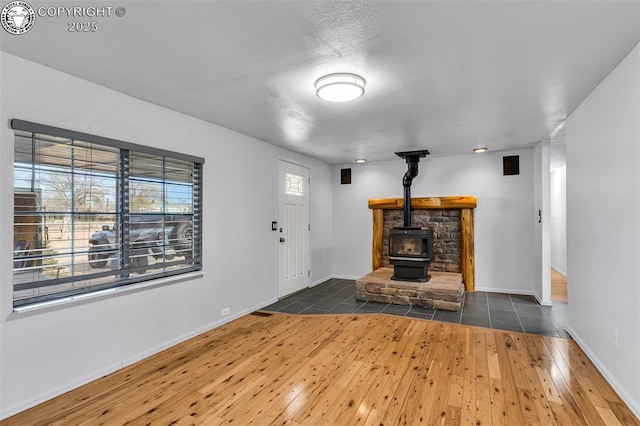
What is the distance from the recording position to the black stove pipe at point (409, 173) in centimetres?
519

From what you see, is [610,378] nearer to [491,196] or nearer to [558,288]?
[491,196]

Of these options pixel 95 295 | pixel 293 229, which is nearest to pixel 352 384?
pixel 95 295

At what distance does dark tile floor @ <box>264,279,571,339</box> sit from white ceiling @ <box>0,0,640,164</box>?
230 centimetres

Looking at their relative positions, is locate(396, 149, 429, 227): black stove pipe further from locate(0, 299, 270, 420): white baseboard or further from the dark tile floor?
locate(0, 299, 270, 420): white baseboard

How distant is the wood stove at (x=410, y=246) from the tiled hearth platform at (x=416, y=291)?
0.62 feet

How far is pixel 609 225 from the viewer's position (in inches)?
95.3

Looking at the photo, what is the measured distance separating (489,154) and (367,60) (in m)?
4.00

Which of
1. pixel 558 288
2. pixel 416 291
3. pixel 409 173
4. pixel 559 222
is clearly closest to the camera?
pixel 416 291

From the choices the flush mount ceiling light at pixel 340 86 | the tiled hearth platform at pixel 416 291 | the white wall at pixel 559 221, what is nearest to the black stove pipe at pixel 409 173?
the tiled hearth platform at pixel 416 291

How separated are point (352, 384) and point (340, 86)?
7.26ft

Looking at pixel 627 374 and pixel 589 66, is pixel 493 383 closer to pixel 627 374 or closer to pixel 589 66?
pixel 627 374

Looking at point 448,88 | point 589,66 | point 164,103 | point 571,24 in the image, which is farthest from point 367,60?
point 164,103

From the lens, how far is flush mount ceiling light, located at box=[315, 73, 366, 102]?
2.33 m

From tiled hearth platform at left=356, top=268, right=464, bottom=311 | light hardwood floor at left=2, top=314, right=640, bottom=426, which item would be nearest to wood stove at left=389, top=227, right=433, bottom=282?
tiled hearth platform at left=356, top=268, right=464, bottom=311
